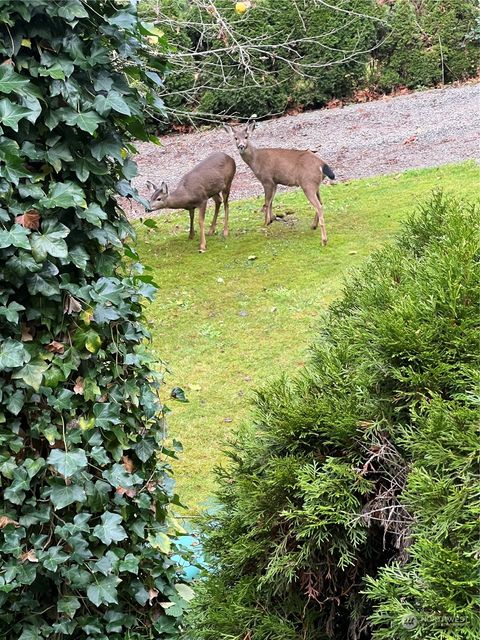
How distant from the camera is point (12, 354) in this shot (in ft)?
6.73

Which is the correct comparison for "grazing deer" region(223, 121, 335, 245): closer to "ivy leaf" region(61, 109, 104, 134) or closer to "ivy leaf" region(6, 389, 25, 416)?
"ivy leaf" region(61, 109, 104, 134)

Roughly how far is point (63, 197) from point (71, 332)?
41 centimetres

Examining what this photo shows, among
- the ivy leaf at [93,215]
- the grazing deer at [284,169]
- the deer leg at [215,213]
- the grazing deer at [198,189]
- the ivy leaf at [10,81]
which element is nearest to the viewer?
the ivy leaf at [10,81]

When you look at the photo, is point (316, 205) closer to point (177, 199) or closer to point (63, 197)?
point (177, 199)

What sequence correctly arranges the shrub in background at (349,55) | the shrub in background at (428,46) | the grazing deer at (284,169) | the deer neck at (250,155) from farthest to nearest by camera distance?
1. the shrub in background at (428,46)
2. the shrub in background at (349,55)
3. the deer neck at (250,155)
4. the grazing deer at (284,169)

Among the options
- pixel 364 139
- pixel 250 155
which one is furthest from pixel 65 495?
pixel 364 139

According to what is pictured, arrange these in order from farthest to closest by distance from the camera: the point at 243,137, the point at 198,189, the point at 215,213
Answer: the point at 243,137, the point at 215,213, the point at 198,189

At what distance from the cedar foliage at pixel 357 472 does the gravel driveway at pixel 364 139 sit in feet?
34.9

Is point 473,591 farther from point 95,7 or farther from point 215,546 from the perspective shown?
point 95,7

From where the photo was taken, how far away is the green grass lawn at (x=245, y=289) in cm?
582

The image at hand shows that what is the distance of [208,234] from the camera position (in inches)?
428

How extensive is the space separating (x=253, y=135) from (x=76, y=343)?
15.6m

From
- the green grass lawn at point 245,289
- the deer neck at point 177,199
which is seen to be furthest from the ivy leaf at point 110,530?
the deer neck at point 177,199

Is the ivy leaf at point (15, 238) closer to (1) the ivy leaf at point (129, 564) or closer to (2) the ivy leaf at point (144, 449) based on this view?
(2) the ivy leaf at point (144, 449)
